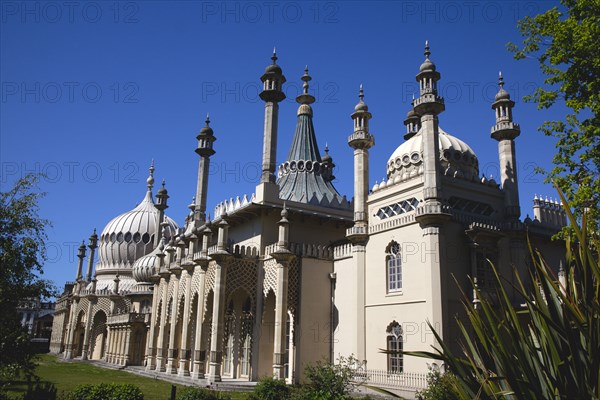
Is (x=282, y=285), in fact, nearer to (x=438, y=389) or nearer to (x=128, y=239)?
(x=438, y=389)

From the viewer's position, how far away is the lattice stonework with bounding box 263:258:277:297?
942 inches

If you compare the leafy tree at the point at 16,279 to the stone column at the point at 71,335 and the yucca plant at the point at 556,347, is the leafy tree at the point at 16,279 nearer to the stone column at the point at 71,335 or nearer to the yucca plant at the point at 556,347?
the yucca plant at the point at 556,347

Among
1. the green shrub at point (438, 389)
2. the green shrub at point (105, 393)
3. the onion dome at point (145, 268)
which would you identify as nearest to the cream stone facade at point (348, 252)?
the green shrub at point (438, 389)

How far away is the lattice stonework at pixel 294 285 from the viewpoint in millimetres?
23703

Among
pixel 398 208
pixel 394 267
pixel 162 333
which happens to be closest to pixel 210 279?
pixel 162 333

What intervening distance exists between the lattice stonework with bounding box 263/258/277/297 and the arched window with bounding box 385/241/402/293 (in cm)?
542

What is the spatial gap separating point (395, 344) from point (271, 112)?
42.3 feet

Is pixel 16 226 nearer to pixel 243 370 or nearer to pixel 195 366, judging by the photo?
pixel 195 366

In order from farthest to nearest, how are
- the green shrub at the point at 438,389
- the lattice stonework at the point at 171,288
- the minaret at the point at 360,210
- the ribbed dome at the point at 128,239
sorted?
the ribbed dome at the point at 128,239 < the lattice stonework at the point at 171,288 < the minaret at the point at 360,210 < the green shrub at the point at 438,389

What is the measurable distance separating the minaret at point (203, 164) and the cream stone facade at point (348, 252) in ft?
0.28

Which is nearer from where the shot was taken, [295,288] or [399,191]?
[399,191]

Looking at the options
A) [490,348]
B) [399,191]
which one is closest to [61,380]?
[399,191]

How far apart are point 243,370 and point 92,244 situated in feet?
102

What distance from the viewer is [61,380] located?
76.5ft
